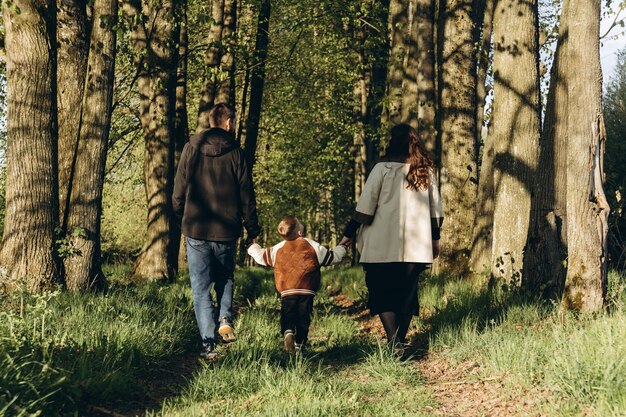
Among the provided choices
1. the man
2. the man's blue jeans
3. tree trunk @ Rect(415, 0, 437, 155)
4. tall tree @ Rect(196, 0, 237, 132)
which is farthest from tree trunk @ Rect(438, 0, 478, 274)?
tall tree @ Rect(196, 0, 237, 132)

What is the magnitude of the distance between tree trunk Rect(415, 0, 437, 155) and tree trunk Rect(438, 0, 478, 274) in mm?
230

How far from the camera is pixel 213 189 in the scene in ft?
23.7

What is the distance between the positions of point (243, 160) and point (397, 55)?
9.32 m

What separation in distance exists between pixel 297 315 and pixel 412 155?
6.51 feet

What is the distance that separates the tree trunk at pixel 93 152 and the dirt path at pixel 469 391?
4491 millimetres

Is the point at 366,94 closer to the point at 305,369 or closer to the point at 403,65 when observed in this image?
the point at 403,65

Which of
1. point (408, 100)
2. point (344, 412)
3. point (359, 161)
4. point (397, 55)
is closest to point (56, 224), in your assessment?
point (344, 412)

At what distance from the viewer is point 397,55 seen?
52.0 ft

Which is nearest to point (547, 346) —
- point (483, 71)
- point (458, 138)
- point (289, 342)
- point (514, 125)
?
point (289, 342)

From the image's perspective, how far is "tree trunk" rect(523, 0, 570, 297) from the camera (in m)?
7.92

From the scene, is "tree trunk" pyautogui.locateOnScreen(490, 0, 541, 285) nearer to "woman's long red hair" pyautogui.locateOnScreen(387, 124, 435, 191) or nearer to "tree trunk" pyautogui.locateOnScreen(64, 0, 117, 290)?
"woman's long red hair" pyautogui.locateOnScreen(387, 124, 435, 191)

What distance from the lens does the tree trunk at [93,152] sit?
9195mm

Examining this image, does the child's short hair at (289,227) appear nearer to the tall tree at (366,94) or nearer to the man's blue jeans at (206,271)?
the man's blue jeans at (206,271)

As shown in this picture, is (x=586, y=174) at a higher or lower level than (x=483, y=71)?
lower
